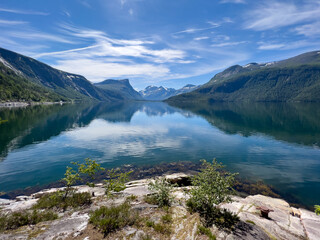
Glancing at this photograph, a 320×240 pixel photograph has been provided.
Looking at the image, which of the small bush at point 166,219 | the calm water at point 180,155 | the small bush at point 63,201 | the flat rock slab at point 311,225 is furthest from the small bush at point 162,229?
the calm water at point 180,155

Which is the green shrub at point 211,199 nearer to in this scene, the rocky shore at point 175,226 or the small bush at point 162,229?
the rocky shore at point 175,226

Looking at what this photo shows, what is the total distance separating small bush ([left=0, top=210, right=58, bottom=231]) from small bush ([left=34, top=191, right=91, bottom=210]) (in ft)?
4.29

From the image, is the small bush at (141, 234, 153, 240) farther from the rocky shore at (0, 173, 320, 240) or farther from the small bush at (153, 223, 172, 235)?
the small bush at (153, 223, 172, 235)

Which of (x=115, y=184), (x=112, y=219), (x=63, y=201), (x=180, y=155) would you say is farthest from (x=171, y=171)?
(x=112, y=219)

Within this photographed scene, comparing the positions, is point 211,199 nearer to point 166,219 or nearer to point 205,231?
point 205,231

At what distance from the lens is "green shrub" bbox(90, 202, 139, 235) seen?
11203mm

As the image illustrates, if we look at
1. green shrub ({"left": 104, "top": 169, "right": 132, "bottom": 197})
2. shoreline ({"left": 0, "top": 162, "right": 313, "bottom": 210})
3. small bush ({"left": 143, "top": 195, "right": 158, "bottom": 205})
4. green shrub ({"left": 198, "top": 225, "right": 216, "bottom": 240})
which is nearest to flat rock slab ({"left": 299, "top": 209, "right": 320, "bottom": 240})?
green shrub ({"left": 198, "top": 225, "right": 216, "bottom": 240})

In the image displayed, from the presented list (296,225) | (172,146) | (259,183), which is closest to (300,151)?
(259,183)

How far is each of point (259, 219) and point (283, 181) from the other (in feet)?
84.8

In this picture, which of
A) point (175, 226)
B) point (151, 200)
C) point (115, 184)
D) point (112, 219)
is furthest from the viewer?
point (115, 184)

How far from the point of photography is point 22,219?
12.1 meters

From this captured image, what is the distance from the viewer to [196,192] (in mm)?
14055

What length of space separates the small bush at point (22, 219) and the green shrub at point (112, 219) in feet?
12.0

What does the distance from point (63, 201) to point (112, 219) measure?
7035 mm
